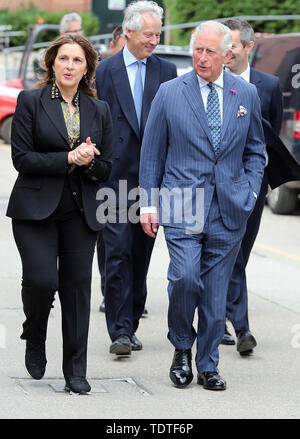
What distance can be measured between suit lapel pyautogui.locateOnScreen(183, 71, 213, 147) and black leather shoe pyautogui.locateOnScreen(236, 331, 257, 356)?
155 cm

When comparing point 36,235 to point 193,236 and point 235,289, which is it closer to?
point 193,236

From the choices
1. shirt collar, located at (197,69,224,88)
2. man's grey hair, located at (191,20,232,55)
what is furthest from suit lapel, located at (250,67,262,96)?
man's grey hair, located at (191,20,232,55)

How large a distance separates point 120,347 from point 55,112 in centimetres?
171

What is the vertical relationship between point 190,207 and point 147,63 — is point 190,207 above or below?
below

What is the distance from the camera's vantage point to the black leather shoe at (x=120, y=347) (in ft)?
22.7

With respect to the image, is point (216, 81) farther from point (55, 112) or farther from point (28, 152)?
point (28, 152)

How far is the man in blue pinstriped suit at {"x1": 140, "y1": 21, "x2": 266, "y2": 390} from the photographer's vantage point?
6.18m

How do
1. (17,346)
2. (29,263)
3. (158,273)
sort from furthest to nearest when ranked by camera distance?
(158,273)
(17,346)
(29,263)

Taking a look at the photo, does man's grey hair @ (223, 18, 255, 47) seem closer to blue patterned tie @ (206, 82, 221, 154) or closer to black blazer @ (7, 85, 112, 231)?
blue patterned tie @ (206, 82, 221, 154)

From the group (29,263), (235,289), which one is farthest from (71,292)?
(235,289)

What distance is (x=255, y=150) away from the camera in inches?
253

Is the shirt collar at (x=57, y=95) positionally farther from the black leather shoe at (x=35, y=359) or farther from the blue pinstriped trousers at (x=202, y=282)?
the black leather shoe at (x=35, y=359)

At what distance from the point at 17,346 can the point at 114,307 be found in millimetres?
650

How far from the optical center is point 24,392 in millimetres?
5926
